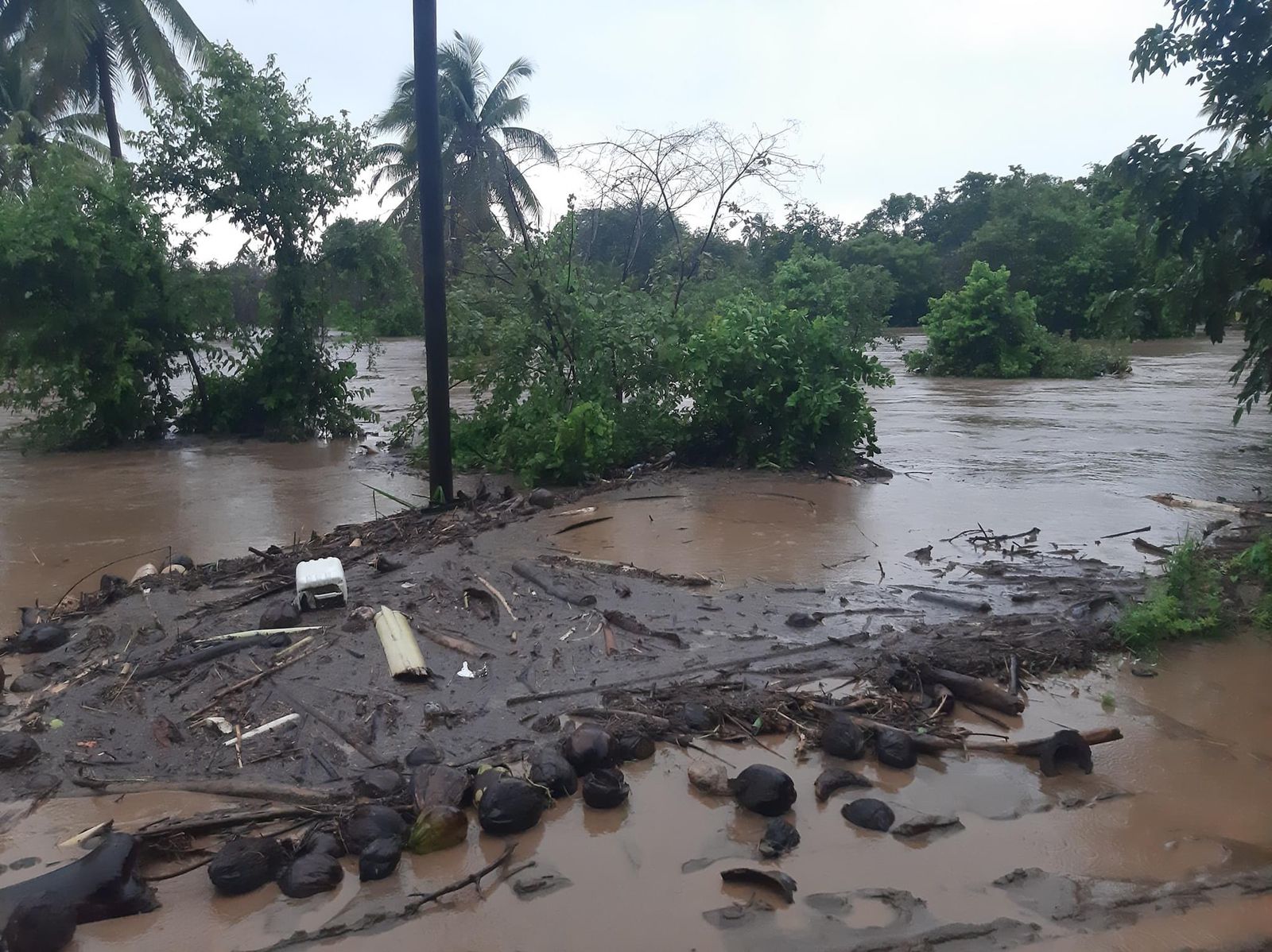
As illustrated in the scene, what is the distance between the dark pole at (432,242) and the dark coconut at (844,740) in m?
5.46

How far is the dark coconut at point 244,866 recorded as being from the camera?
3279 mm

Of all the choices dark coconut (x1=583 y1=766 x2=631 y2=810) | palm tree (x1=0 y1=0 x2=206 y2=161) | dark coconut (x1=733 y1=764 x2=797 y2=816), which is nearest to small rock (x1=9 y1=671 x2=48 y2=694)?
dark coconut (x1=583 y1=766 x2=631 y2=810)

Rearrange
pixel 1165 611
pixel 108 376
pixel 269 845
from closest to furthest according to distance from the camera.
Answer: pixel 269 845, pixel 1165 611, pixel 108 376

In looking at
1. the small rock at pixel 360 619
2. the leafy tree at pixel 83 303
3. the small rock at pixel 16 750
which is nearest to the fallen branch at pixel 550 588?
the small rock at pixel 360 619

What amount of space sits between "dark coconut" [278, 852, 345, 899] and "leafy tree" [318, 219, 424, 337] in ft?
40.4

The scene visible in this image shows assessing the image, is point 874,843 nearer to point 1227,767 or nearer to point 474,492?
point 1227,767

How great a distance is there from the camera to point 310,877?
329cm

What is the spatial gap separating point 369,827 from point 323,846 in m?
0.16

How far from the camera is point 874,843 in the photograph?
3.54 meters

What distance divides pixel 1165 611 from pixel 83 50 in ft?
80.5

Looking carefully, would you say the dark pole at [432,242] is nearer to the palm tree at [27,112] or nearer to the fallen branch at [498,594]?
the fallen branch at [498,594]

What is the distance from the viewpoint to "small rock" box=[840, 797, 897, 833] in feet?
11.8

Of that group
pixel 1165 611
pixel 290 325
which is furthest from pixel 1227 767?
pixel 290 325

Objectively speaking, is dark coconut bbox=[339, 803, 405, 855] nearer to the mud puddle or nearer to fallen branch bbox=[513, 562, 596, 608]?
the mud puddle
